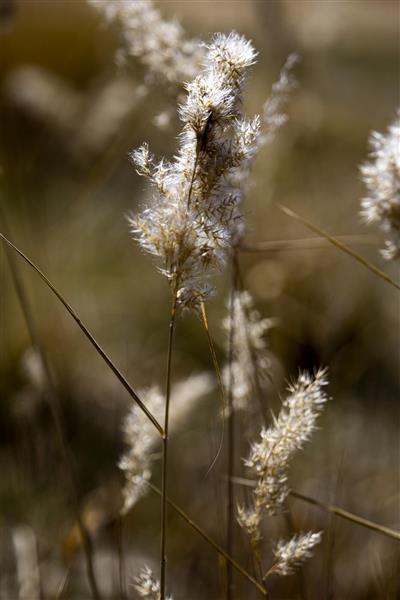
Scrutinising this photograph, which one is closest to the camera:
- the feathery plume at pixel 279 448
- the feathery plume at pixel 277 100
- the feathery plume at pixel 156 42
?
the feathery plume at pixel 279 448

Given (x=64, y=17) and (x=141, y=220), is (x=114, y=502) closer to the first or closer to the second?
(x=141, y=220)

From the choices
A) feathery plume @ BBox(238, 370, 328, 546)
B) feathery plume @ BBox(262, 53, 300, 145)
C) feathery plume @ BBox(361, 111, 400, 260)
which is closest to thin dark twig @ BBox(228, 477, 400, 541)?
feathery plume @ BBox(238, 370, 328, 546)

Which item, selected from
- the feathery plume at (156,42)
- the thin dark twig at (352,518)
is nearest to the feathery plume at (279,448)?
the thin dark twig at (352,518)

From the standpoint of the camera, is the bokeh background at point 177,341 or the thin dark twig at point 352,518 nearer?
the thin dark twig at point 352,518

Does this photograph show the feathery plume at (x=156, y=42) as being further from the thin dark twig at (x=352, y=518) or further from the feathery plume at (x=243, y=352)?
the thin dark twig at (x=352, y=518)

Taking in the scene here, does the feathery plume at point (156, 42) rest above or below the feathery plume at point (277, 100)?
above

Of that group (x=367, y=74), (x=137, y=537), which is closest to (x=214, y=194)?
(x=137, y=537)

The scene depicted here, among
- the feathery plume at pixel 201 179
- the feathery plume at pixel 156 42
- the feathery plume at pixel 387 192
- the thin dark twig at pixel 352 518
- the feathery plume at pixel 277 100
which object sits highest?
the feathery plume at pixel 156 42

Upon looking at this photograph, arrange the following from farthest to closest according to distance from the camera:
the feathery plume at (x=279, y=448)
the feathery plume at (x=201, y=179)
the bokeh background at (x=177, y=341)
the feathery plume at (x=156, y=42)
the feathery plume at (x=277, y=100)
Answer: the bokeh background at (x=177, y=341) < the feathery plume at (x=156, y=42) < the feathery plume at (x=277, y=100) < the feathery plume at (x=279, y=448) < the feathery plume at (x=201, y=179)
